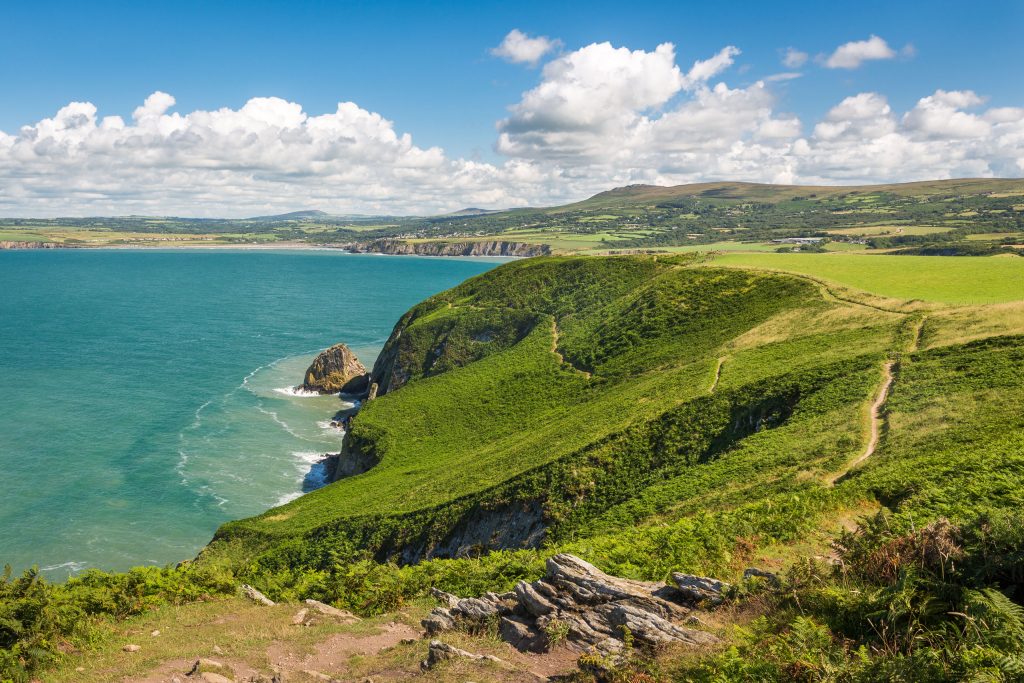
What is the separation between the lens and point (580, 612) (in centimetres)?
1742

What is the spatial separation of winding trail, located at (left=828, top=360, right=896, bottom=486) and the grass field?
19.8 meters

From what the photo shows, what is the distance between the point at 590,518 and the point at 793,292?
158 feet

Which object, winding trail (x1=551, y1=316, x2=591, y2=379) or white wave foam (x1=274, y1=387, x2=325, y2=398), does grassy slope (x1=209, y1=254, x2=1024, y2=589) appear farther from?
white wave foam (x1=274, y1=387, x2=325, y2=398)

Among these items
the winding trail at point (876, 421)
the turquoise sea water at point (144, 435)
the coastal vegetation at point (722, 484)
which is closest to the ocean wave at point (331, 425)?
the turquoise sea water at point (144, 435)

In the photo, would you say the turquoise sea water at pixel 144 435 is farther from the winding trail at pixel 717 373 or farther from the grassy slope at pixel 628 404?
the winding trail at pixel 717 373

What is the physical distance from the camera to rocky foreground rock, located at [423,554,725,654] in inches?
599

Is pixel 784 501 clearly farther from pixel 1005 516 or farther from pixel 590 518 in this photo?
pixel 590 518

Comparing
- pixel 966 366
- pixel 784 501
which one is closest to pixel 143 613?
pixel 784 501

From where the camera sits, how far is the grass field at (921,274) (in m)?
58.0

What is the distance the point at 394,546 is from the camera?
146ft

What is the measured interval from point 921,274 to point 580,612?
72.4 metres

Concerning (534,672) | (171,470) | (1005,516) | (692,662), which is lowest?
(171,470)

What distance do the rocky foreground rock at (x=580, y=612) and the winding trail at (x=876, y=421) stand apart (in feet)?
46.2

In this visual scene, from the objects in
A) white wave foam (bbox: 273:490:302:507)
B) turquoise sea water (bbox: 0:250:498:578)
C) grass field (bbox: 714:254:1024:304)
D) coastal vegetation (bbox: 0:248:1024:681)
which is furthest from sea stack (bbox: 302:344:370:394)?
grass field (bbox: 714:254:1024:304)
